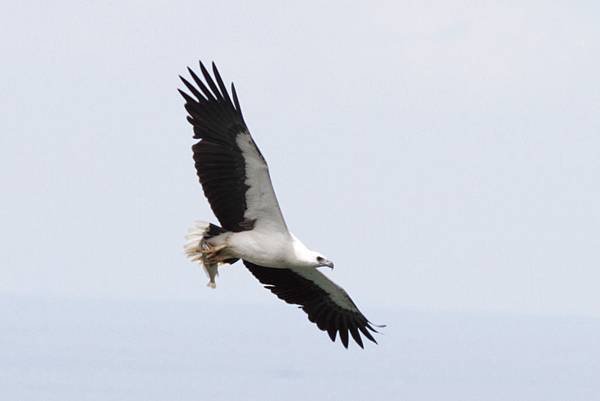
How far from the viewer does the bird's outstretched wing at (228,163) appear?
19203 millimetres

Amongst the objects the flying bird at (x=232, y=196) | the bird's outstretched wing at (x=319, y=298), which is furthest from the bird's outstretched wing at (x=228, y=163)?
the bird's outstretched wing at (x=319, y=298)

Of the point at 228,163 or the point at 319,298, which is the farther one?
the point at 319,298

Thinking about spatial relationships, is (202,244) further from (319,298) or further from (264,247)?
(319,298)

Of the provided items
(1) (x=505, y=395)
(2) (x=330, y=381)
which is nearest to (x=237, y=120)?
(1) (x=505, y=395)

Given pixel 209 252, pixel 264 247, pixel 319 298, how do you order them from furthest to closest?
pixel 319 298 < pixel 209 252 < pixel 264 247

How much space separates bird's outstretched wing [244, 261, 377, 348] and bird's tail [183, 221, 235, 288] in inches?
49.6

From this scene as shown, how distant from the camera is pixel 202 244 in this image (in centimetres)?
1973

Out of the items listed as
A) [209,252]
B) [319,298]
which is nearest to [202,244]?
Answer: [209,252]

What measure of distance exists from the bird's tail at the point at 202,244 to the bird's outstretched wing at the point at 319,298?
49.6 inches

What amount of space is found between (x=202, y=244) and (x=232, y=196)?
0.80 metres

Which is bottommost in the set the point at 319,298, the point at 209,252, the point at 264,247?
the point at 319,298

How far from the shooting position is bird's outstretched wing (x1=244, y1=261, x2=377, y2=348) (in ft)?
69.8

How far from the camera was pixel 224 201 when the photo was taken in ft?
63.9

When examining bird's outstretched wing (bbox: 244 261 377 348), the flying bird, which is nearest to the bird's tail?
the flying bird
